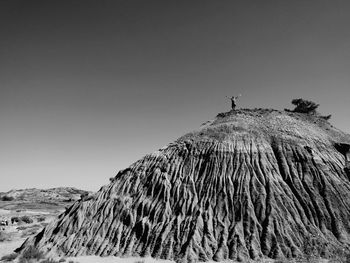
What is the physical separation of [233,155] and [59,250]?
60.3 feet

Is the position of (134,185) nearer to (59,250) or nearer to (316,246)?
(59,250)

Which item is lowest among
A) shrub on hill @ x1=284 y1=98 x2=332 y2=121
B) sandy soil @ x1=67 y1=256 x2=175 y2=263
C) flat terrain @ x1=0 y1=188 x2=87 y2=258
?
sandy soil @ x1=67 y1=256 x2=175 y2=263

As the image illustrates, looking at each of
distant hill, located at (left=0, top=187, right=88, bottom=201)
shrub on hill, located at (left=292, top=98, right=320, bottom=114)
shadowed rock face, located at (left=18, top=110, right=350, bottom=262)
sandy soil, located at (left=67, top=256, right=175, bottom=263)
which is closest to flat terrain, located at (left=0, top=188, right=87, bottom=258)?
distant hill, located at (left=0, top=187, right=88, bottom=201)

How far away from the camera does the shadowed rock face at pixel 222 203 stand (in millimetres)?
24391

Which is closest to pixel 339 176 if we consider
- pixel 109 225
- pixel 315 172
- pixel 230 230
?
pixel 315 172

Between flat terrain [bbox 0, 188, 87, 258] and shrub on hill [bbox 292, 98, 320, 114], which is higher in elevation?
shrub on hill [bbox 292, 98, 320, 114]

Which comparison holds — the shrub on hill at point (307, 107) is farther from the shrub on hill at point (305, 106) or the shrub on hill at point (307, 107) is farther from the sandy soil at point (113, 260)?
the sandy soil at point (113, 260)

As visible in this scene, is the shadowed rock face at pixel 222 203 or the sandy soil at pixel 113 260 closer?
the sandy soil at pixel 113 260

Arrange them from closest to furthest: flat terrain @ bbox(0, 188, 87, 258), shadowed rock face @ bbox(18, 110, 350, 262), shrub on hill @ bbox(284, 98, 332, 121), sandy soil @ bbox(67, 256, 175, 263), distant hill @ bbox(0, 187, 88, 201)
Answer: sandy soil @ bbox(67, 256, 175, 263) < shadowed rock face @ bbox(18, 110, 350, 262) < flat terrain @ bbox(0, 188, 87, 258) < shrub on hill @ bbox(284, 98, 332, 121) < distant hill @ bbox(0, 187, 88, 201)

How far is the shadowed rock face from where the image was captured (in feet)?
80.0

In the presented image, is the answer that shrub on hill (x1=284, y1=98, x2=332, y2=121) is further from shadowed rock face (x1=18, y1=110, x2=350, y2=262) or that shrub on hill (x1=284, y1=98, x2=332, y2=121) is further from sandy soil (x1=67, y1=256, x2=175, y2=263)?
sandy soil (x1=67, y1=256, x2=175, y2=263)

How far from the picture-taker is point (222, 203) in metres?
27.3

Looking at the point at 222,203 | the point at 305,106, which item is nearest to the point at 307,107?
the point at 305,106

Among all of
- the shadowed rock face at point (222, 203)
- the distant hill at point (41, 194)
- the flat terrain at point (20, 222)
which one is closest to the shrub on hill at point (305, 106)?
the shadowed rock face at point (222, 203)
